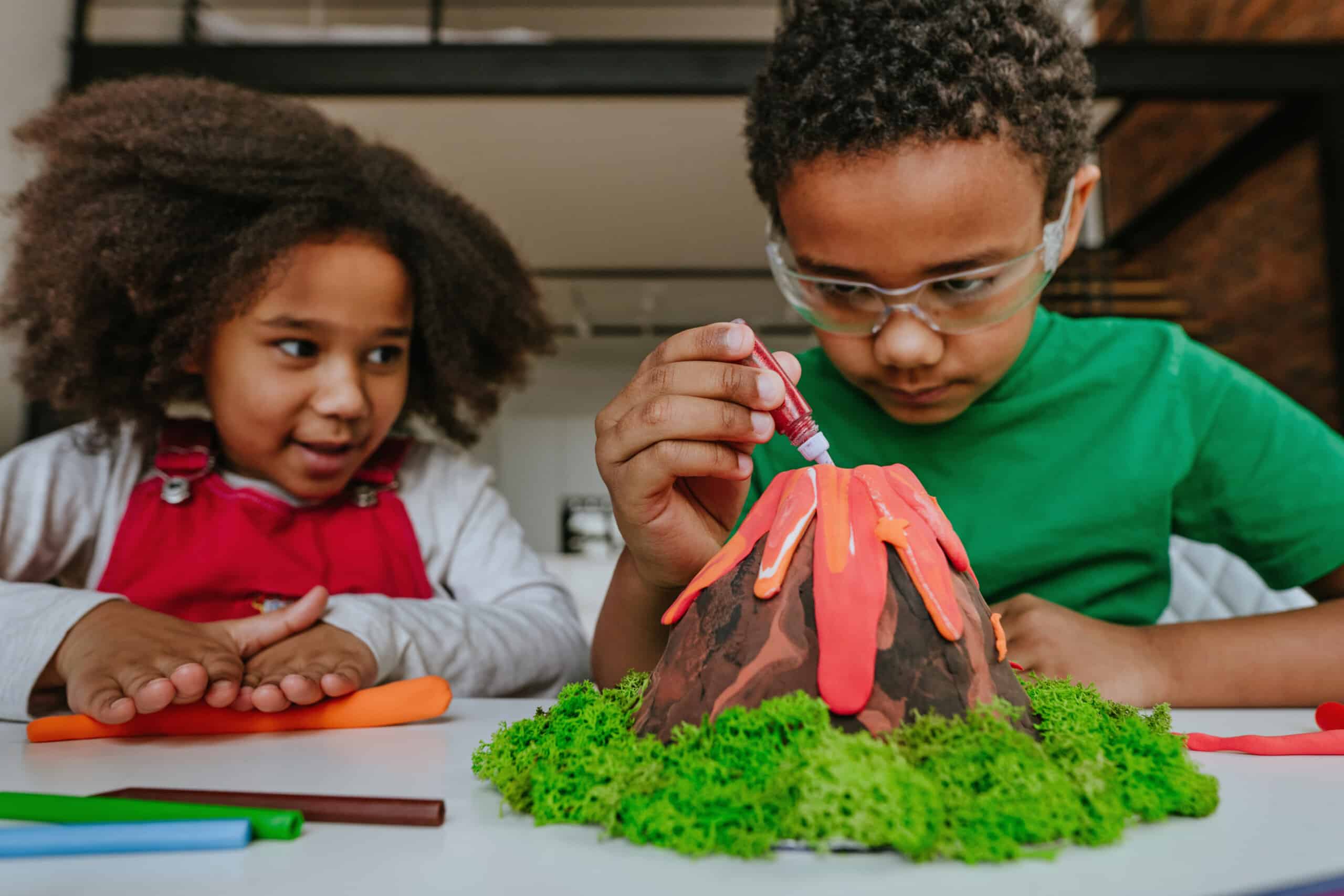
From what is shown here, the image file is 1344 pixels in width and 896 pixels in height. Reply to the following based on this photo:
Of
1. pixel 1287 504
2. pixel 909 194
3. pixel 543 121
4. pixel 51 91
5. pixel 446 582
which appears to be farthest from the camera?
pixel 543 121

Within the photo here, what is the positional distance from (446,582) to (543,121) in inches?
118

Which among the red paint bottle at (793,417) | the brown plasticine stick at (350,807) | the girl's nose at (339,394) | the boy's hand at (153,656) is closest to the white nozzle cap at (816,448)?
the red paint bottle at (793,417)

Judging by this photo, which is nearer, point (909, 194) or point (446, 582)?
point (909, 194)

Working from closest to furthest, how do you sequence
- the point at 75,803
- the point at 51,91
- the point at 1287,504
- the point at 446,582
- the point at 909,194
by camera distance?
the point at 75,803 → the point at 909,194 → the point at 1287,504 → the point at 446,582 → the point at 51,91

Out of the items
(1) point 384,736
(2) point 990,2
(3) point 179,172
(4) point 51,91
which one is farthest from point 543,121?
(1) point 384,736

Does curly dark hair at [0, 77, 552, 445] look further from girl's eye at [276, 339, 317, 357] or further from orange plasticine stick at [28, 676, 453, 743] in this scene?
orange plasticine stick at [28, 676, 453, 743]

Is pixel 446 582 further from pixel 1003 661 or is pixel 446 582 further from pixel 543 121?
pixel 543 121

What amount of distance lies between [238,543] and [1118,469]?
1.08 m

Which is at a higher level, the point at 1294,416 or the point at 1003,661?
the point at 1294,416

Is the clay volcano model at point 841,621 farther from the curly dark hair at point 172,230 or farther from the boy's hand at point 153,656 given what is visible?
the curly dark hair at point 172,230

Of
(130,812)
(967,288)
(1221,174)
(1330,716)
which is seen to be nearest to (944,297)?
(967,288)

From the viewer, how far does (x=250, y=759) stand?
569mm

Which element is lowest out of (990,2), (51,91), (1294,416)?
(1294,416)

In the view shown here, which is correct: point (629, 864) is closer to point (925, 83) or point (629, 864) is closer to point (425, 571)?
point (925, 83)
